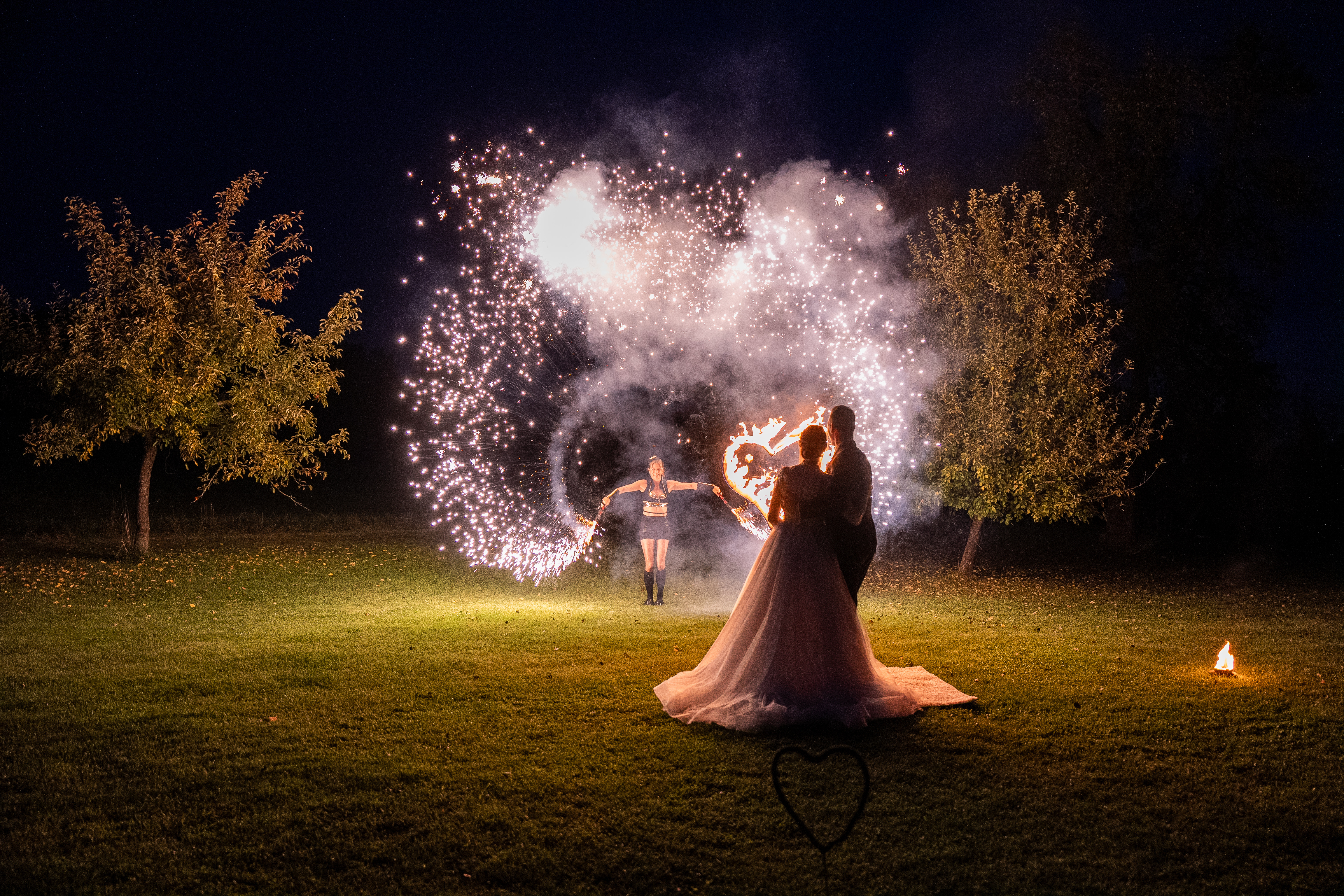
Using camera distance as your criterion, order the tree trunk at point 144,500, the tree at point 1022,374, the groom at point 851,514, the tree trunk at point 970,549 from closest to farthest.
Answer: the groom at point 851,514 < the tree at point 1022,374 < the tree trunk at point 144,500 < the tree trunk at point 970,549

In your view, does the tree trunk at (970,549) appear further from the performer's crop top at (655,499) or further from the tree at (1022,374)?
the performer's crop top at (655,499)

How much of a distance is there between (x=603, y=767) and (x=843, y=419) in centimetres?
371

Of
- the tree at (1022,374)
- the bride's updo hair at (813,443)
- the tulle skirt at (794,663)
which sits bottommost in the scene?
the tulle skirt at (794,663)

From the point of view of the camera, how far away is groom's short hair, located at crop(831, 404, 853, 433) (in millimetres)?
7723

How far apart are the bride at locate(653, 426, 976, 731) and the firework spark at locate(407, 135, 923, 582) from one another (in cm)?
327

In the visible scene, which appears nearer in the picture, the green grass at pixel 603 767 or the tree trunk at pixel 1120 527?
the green grass at pixel 603 767

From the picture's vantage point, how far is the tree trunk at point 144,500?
1741cm

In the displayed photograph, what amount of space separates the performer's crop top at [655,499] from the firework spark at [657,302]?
864 millimetres

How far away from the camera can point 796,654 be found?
6.92 m

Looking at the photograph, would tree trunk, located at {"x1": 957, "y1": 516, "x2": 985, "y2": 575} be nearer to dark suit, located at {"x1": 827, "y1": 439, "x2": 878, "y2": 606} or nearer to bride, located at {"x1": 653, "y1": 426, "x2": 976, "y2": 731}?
bride, located at {"x1": 653, "y1": 426, "x2": 976, "y2": 731}

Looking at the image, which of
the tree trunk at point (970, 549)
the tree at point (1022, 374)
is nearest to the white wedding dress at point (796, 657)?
the tree at point (1022, 374)

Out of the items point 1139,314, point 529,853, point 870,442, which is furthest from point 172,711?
point 1139,314

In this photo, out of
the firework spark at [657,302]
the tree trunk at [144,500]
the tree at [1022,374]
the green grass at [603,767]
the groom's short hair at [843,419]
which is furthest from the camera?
the tree trunk at [144,500]

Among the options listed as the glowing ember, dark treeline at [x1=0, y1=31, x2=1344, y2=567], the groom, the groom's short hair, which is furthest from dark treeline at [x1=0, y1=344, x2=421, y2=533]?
the groom
